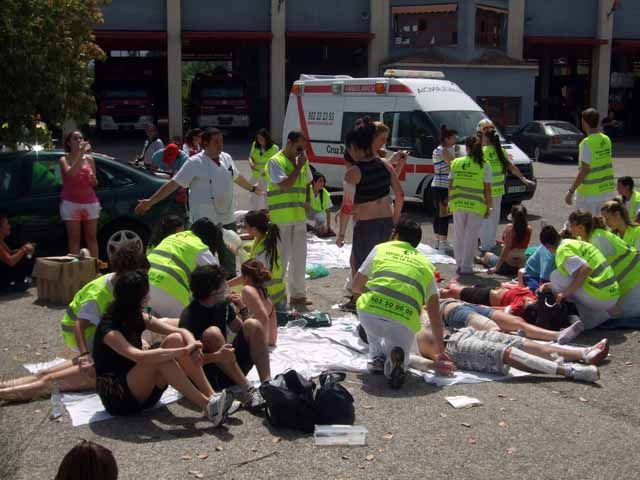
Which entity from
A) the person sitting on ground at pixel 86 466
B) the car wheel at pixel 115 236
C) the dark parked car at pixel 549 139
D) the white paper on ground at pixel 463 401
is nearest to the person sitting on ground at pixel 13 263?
the car wheel at pixel 115 236

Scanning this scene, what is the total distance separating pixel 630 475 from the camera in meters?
5.10

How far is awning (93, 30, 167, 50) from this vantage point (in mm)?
31266

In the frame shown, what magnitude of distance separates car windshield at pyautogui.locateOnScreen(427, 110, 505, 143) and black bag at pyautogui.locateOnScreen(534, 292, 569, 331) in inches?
328

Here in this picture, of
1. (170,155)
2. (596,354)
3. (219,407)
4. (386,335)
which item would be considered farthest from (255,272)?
(170,155)

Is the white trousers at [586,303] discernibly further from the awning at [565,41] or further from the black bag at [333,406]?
the awning at [565,41]

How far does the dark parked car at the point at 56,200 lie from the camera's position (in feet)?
33.3

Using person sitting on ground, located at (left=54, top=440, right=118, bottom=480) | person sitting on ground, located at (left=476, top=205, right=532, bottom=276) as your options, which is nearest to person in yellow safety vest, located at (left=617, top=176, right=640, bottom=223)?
person sitting on ground, located at (left=476, top=205, right=532, bottom=276)

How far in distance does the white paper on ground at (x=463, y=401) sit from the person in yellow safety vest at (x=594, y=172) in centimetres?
505

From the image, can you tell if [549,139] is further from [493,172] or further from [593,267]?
[593,267]

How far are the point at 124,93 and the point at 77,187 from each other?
2512cm

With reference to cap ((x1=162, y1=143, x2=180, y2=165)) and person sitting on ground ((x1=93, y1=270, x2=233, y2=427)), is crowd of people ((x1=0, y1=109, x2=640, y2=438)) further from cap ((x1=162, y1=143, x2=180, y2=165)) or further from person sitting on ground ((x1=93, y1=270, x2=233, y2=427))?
cap ((x1=162, y1=143, x2=180, y2=165))

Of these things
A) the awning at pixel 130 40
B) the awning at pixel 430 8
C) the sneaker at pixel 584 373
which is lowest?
the sneaker at pixel 584 373

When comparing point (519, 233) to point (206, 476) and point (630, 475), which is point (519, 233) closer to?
point (630, 475)

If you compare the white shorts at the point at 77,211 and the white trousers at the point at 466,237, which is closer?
the white shorts at the point at 77,211
